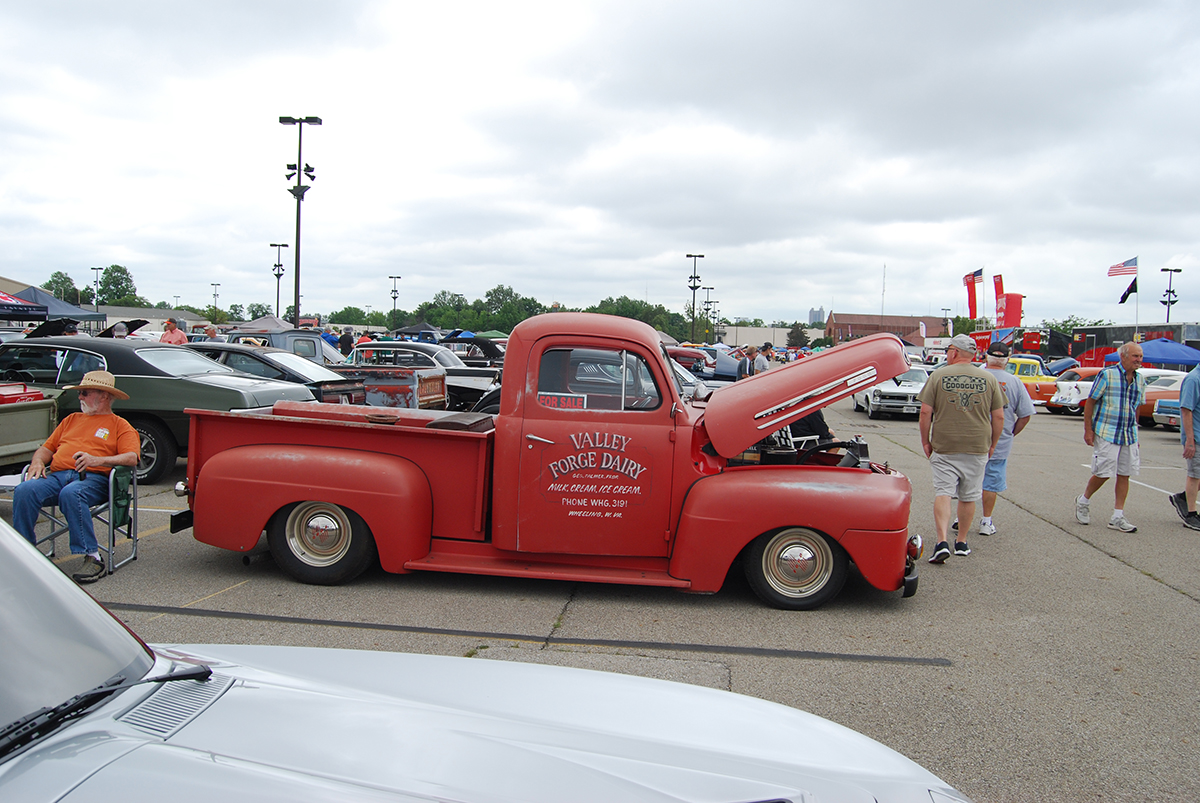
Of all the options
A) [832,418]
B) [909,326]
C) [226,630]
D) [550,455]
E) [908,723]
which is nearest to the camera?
[908,723]

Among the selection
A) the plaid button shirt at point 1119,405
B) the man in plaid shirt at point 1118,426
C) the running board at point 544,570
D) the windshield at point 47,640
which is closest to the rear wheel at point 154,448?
the running board at point 544,570

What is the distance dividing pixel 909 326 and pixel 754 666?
15139 centimetres

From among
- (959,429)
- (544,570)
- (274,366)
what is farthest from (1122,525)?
(274,366)

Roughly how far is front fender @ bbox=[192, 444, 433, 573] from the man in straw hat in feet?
2.33

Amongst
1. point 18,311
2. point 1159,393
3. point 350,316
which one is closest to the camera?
point 18,311

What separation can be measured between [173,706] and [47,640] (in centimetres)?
32

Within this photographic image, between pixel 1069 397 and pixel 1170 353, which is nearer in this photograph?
pixel 1069 397

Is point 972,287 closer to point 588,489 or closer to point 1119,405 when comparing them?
point 1119,405

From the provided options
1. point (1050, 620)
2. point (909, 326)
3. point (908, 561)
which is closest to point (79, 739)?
point (908, 561)

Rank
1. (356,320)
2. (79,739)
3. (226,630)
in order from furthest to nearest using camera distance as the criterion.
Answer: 1. (356,320)
2. (226,630)
3. (79,739)

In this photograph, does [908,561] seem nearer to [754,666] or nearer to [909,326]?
[754,666]

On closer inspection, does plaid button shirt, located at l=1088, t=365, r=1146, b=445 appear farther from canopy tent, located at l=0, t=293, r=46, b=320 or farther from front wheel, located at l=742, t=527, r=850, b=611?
canopy tent, located at l=0, t=293, r=46, b=320

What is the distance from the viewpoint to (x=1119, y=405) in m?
7.56

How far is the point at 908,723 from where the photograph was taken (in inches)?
138
